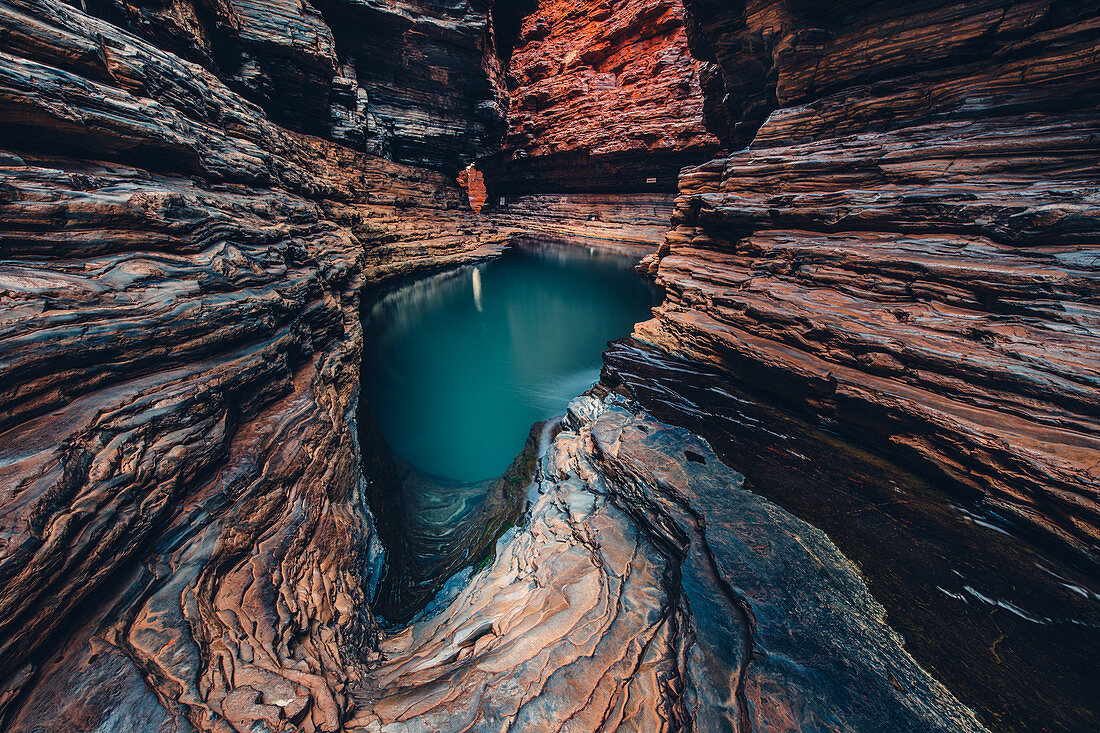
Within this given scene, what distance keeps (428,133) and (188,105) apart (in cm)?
1570

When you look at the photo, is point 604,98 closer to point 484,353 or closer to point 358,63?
point 358,63

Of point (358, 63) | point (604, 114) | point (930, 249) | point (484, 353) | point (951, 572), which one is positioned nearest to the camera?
point (951, 572)

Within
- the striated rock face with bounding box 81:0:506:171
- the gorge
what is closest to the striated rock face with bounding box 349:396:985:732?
the gorge

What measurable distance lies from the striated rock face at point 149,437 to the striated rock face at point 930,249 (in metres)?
5.45

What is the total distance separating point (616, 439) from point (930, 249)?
15.9 ft

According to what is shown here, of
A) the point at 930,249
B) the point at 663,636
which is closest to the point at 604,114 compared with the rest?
the point at 930,249

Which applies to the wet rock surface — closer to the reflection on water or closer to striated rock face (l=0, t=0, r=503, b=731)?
striated rock face (l=0, t=0, r=503, b=731)

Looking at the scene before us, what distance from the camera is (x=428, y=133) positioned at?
19562 millimetres

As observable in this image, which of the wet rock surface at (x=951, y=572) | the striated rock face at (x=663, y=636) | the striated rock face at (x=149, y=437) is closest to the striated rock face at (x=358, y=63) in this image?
the striated rock face at (x=149, y=437)

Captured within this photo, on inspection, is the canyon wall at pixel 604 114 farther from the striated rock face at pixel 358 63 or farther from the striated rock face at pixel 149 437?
the striated rock face at pixel 149 437

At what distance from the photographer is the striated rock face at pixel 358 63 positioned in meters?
10.1

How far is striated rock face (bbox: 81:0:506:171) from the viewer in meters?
10.1

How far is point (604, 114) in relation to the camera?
74.9 ft

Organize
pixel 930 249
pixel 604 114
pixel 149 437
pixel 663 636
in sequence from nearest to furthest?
pixel 663 636, pixel 149 437, pixel 930 249, pixel 604 114
